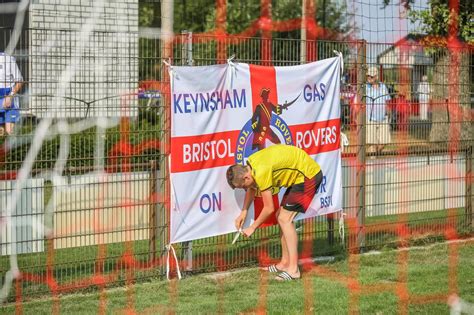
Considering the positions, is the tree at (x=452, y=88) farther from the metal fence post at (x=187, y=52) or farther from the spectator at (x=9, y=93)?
the spectator at (x=9, y=93)

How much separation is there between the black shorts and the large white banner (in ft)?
1.33

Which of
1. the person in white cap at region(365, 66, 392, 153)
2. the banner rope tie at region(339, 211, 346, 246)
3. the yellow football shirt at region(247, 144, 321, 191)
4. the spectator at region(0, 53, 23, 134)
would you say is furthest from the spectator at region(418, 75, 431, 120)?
the spectator at region(0, 53, 23, 134)

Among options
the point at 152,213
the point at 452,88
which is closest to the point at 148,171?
the point at 152,213

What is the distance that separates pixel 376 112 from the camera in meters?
9.63

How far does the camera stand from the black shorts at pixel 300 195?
8312 millimetres

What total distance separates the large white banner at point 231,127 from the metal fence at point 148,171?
190 millimetres

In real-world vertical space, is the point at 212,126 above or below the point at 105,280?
above

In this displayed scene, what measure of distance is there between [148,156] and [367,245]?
10.0 ft

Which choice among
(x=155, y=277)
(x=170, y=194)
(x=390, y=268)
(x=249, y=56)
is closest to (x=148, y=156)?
(x=170, y=194)

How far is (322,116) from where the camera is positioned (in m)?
9.16

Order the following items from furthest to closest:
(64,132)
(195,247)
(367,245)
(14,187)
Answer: (367,245) → (195,247) → (64,132) → (14,187)

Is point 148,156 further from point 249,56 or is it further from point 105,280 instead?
point 249,56

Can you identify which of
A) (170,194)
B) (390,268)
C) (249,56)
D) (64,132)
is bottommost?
(390,268)

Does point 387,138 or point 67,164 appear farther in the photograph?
point 387,138
